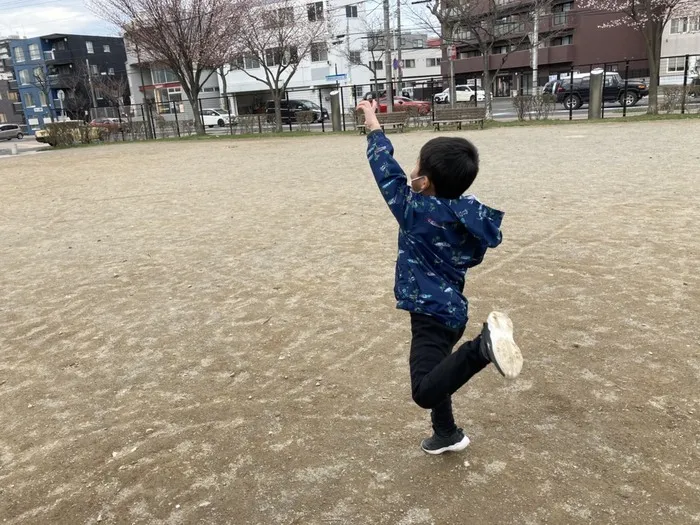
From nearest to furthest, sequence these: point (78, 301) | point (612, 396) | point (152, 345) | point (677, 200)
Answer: point (612, 396) < point (152, 345) < point (78, 301) < point (677, 200)

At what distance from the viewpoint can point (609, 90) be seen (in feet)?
81.1

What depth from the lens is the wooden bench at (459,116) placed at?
19873 millimetres

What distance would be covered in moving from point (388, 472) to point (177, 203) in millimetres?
7133

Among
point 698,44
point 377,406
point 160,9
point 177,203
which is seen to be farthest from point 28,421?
point 698,44

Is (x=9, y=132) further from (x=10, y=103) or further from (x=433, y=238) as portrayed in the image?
(x=433, y=238)

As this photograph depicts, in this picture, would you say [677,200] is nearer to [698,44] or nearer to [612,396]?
[612,396]

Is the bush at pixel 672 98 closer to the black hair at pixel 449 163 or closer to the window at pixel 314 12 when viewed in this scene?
the black hair at pixel 449 163

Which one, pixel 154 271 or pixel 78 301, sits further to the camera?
pixel 154 271

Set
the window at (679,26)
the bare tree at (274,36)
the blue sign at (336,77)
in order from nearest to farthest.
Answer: the bare tree at (274,36), the window at (679,26), the blue sign at (336,77)

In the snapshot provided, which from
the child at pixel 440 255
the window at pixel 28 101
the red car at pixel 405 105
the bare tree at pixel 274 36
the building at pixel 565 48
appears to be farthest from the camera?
the window at pixel 28 101

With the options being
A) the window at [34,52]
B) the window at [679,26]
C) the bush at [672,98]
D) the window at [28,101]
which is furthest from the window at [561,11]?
the window at [28,101]

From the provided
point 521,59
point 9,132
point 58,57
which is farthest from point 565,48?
Result: point 58,57

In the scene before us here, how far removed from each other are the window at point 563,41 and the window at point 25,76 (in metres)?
61.4

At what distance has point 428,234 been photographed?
2096 mm
